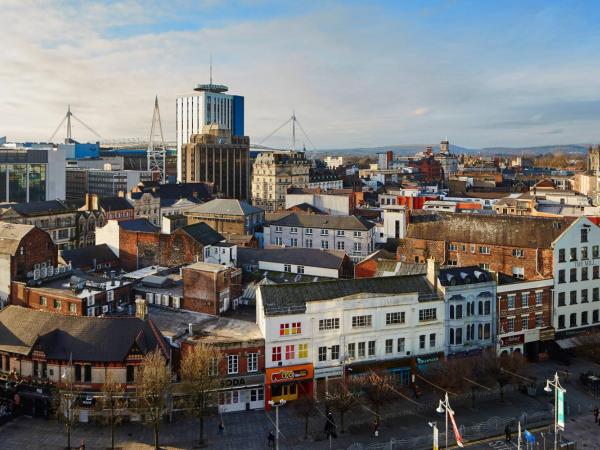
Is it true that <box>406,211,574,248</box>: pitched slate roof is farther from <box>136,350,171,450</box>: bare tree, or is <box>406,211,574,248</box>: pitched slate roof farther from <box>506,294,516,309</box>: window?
<box>136,350,171,450</box>: bare tree

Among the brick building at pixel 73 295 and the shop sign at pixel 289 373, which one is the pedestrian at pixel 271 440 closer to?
the shop sign at pixel 289 373

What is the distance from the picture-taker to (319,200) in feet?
447

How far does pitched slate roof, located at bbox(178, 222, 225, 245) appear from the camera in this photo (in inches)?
3268

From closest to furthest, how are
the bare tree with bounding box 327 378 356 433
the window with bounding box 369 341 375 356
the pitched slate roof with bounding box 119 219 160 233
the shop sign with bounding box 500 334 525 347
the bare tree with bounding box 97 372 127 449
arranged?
the bare tree with bounding box 97 372 127 449 → the bare tree with bounding box 327 378 356 433 → the window with bounding box 369 341 375 356 → the shop sign with bounding box 500 334 525 347 → the pitched slate roof with bounding box 119 219 160 233

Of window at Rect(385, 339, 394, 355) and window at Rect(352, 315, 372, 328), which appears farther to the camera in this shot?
window at Rect(385, 339, 394, 355)

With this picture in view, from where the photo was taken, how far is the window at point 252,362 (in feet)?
184

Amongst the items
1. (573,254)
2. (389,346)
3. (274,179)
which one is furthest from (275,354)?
(274,179)

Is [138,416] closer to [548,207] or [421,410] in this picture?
[421,410]

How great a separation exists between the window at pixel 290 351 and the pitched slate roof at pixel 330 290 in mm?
3142

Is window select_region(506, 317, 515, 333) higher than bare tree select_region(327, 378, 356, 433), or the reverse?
window select_region(506, 317, 515, 333)

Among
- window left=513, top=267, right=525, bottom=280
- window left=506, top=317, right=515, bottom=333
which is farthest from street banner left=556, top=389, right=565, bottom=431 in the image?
window left=513, top=267, right=525, bottom=280

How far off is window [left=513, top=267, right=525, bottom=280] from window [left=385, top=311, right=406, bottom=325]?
75.8ft

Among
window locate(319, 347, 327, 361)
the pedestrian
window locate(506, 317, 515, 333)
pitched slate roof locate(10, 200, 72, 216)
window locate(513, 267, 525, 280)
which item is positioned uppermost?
pitched slate roof locate(10, 200, 72, 216)

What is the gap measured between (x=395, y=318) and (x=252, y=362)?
14303 millimetres
